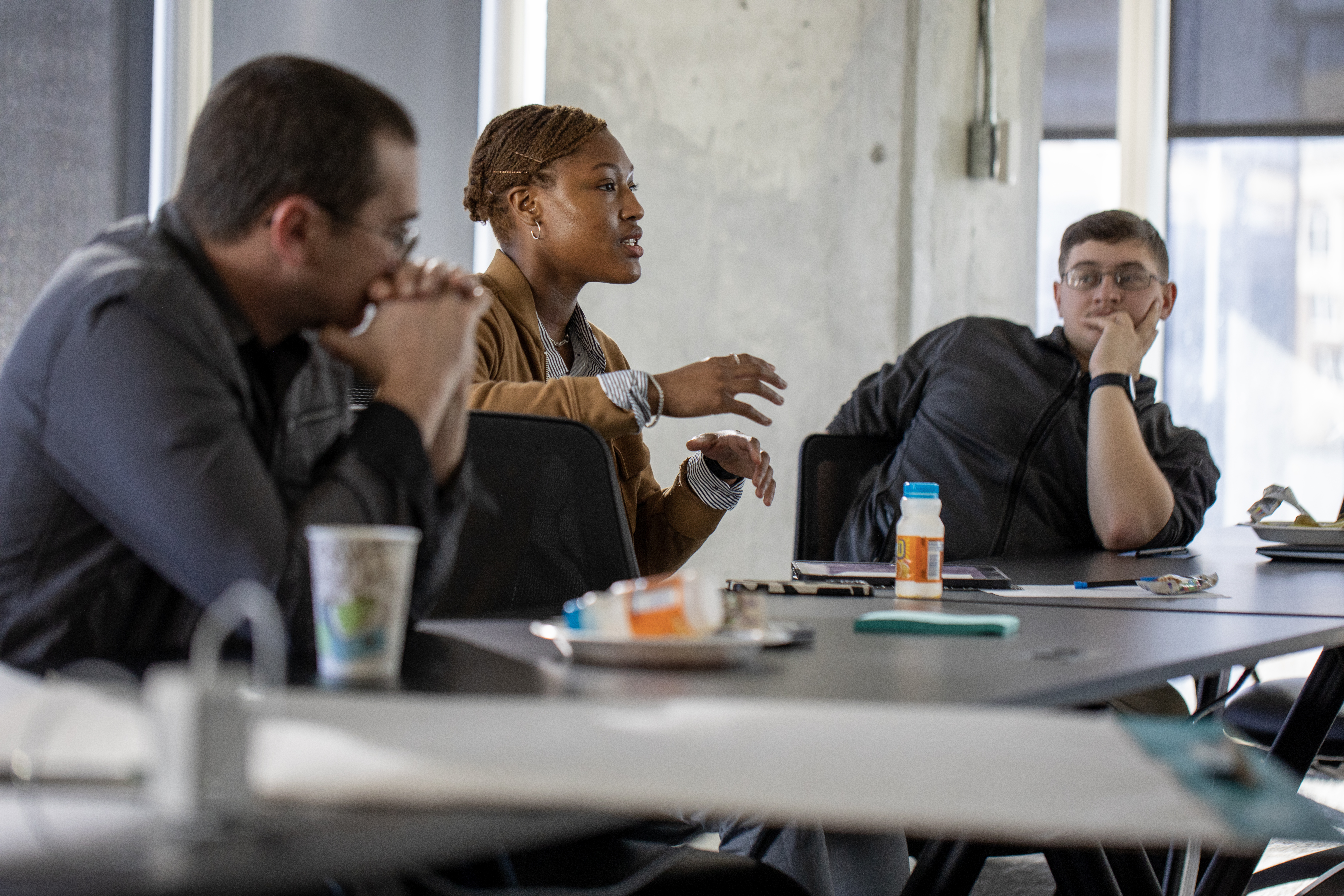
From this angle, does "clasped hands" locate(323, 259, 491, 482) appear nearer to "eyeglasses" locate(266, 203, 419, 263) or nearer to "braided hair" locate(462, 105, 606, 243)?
"eyeglasses" locate(266, 203, 419, 263)

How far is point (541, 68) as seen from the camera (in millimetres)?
3637

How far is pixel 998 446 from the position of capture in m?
2.60

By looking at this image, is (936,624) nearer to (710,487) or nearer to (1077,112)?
(710,487)

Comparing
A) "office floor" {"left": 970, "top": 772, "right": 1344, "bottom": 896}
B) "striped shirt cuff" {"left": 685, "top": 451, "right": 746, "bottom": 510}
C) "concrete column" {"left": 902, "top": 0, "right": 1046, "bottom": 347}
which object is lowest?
"office floor" {"left": 970, "top": 772, "right": 1344, "bottom": 896}

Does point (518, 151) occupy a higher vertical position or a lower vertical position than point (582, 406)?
higher

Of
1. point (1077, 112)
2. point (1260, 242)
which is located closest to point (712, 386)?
point (1077, 112)

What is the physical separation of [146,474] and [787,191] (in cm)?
312

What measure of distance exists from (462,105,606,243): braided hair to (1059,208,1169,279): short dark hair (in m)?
1.04

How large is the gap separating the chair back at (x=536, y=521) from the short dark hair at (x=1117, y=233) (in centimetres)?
154

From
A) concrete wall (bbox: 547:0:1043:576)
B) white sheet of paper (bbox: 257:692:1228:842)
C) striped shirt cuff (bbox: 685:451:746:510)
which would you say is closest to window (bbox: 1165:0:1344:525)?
concrete wall (bbox: 547:0:1043:576)

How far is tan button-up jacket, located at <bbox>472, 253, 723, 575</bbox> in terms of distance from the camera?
1898mm

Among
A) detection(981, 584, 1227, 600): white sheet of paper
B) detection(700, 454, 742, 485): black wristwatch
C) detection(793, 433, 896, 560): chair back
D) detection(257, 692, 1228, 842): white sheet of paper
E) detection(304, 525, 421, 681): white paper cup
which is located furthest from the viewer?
detection(793, 433, 896, 560): chair back

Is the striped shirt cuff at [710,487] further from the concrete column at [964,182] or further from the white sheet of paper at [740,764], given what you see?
the concrete column at [964,182]

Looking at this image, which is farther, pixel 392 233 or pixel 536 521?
A: pixel 536 521
